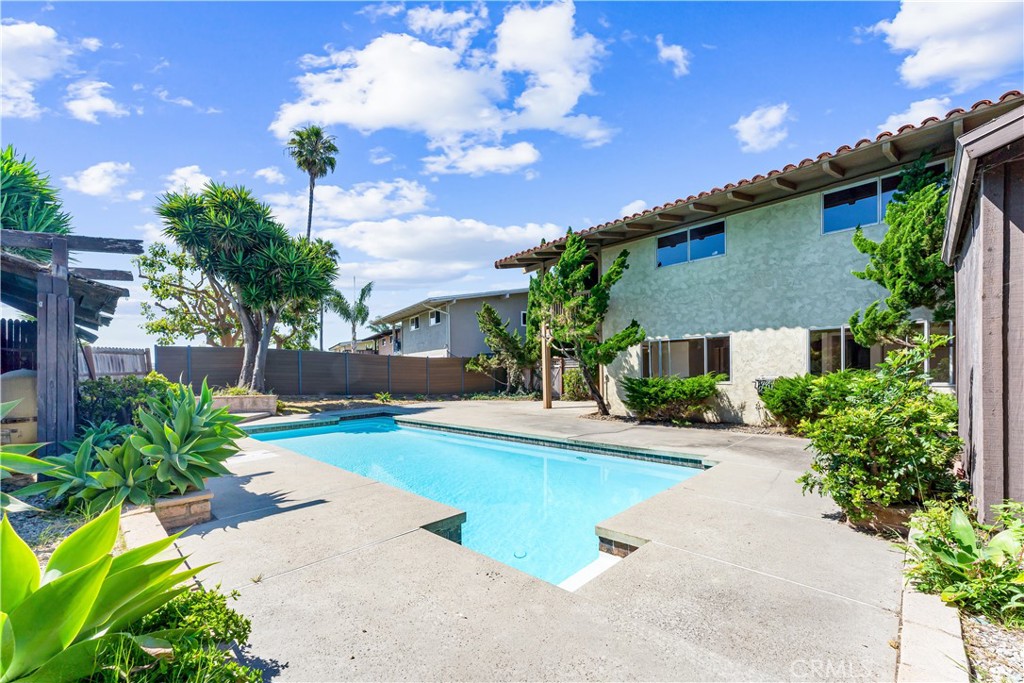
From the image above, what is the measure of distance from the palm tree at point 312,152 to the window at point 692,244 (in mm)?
25646

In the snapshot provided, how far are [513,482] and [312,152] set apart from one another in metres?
30.3

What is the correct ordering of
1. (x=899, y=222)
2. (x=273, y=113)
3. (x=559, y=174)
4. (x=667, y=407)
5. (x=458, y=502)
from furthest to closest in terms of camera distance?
(x=559, y=174)
(x=667, y=407)
(x=273, y=113)
(x=899, y=222)
(x=458, y=502)

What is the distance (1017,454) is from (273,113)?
12.1 metres

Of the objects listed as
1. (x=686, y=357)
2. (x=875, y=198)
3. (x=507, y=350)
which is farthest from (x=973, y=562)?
(x=507, y=350)

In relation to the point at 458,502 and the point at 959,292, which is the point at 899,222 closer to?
the point at 959,292

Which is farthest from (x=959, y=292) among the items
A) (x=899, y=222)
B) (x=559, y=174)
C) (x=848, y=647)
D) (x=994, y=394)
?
(x=559, y=174)

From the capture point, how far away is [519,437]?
1080cm

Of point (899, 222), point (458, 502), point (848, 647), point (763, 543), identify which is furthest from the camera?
point (899, 222)

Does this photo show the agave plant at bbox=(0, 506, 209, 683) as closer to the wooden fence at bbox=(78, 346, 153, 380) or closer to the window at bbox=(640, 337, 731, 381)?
the window at bbox=(640, 337, 731, 381)

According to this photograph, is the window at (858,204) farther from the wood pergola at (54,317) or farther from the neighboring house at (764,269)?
the wood pergola at (54,317)

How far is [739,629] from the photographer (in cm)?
283

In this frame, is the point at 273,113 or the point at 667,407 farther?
the point at 667,407

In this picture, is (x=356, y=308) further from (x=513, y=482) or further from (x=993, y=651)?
(x=993, y=651)

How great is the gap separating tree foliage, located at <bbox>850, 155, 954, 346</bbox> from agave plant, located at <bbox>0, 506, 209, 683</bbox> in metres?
10.1
